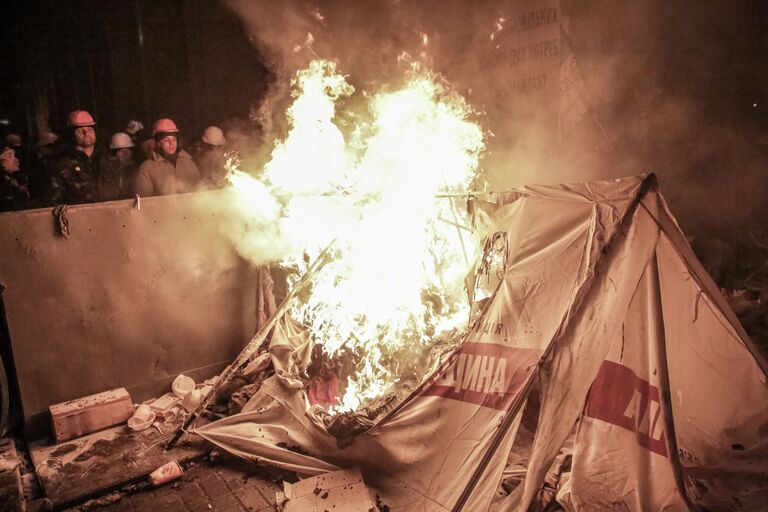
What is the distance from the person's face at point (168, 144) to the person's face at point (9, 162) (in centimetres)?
218

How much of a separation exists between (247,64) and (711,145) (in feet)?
35.3

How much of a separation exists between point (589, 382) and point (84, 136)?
7807 mm

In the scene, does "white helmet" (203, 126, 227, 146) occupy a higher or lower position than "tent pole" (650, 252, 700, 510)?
higher

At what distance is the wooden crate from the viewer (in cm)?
578

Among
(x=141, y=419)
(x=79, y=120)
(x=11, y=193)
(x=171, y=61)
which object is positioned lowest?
(x=141, y=419)

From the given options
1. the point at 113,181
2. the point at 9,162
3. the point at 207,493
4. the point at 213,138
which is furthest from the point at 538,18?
the point at 9,162

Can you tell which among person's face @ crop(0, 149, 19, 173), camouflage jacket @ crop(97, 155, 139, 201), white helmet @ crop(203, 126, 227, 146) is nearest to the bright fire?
camouflage jacket @ crop(97, 155, 139, 201)

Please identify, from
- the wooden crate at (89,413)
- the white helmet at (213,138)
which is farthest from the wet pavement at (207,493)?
the white helmet at (213,138)

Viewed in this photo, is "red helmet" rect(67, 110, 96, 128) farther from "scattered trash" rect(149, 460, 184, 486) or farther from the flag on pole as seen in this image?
the flag on pole

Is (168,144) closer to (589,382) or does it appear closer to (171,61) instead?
(171,61)

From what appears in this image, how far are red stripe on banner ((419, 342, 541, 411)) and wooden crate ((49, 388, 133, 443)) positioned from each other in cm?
380

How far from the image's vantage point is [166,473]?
5008mm

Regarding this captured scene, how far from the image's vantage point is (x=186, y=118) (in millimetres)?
13586

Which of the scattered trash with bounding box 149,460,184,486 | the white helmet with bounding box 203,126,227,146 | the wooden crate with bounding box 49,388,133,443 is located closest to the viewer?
the scattered trash with bounding box 149,460,184,486
